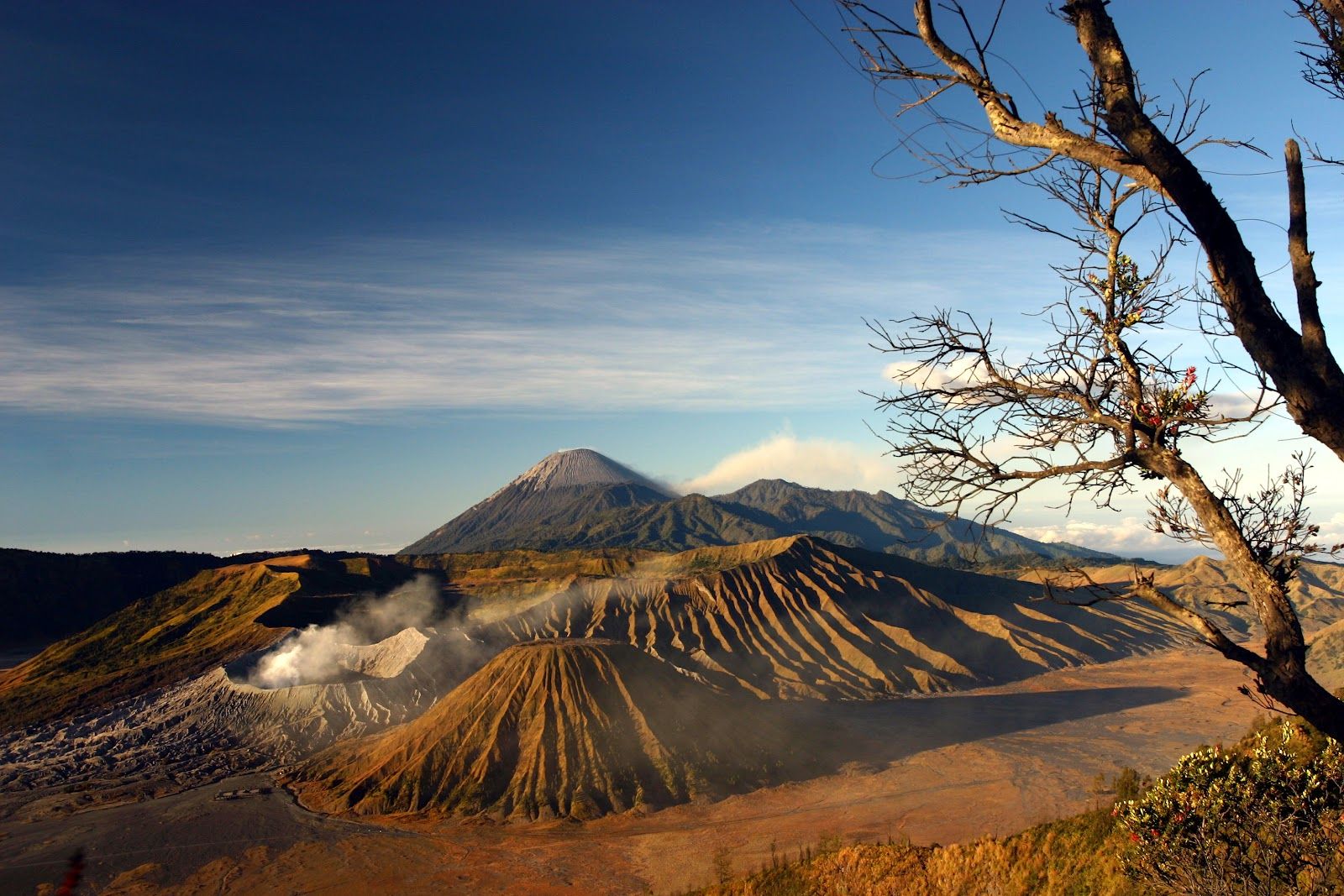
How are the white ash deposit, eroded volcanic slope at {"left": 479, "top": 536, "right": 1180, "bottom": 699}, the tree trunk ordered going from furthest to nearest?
eroded volcanic slope at {"left": 479, "top": 536, "right": 1180, "bottom": 699} → the white ash deposit → the tree trunk

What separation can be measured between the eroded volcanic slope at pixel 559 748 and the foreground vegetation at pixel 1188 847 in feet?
90.4

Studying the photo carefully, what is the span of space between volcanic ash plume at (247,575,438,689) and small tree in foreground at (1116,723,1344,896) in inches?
2670

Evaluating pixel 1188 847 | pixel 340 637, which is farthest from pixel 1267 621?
pixel 340 637

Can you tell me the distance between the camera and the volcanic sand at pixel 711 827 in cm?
3284

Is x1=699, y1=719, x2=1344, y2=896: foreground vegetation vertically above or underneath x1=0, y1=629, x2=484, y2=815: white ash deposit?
above

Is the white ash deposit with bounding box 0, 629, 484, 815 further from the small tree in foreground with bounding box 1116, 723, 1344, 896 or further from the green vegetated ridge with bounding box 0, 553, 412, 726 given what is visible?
the small tree in foreground with bounding box 1116, 723, 1344, 896

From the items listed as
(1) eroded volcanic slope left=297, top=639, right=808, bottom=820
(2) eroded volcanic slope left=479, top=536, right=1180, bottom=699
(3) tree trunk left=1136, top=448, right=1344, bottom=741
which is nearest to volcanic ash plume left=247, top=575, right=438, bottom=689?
(2) eroded volcanic slope left=479, top=536, right=1180, bottom=699

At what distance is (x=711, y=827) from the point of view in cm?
3828

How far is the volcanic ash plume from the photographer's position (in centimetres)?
6450

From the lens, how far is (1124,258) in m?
4.81

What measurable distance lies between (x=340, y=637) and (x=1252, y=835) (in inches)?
3070

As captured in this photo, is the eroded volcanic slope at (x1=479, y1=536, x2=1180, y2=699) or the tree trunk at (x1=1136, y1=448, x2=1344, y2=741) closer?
the tree trunk at (x1=1136, y1=448, x2=1344, y2=741)

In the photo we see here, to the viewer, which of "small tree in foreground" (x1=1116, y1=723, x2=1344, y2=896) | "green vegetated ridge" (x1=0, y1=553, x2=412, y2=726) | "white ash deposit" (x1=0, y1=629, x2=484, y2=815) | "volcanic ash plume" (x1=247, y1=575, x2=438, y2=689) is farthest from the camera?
"volcanic ash plume" (x1=247, y1=575, x2=438, y2=689)

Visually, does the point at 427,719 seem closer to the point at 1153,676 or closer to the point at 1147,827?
the point at 1147,827
